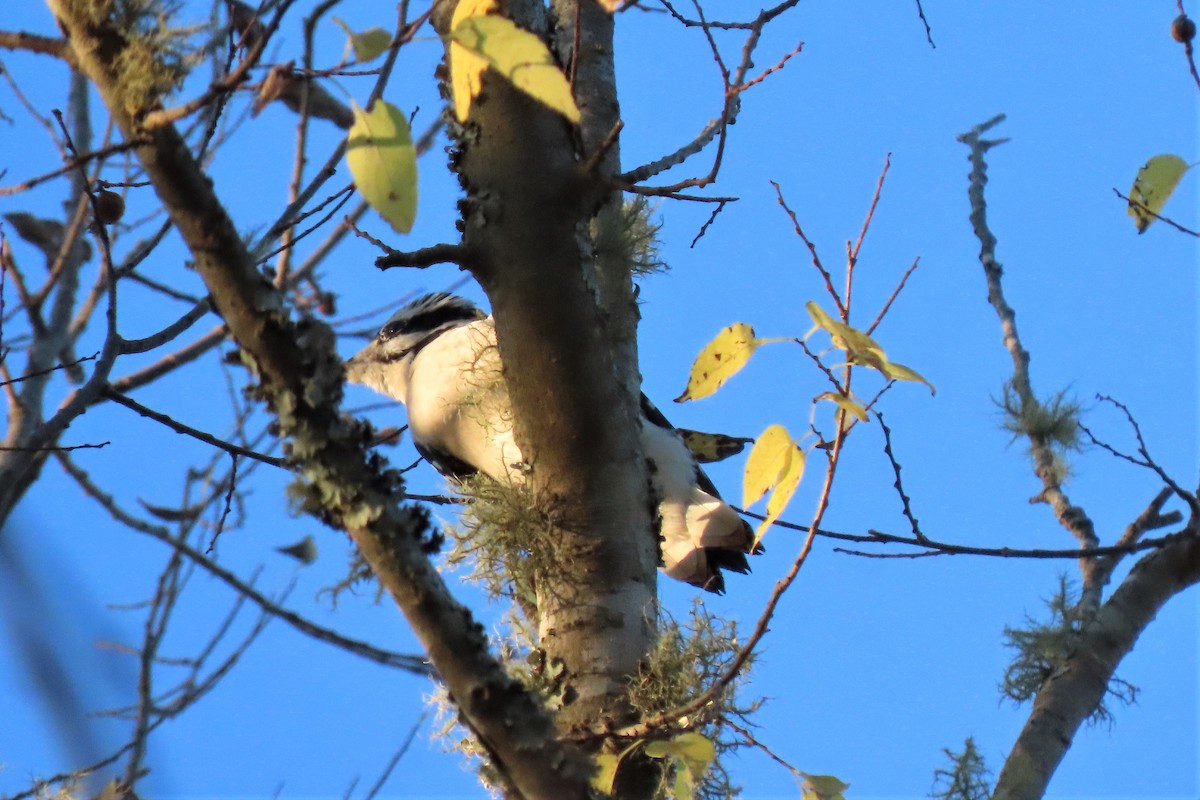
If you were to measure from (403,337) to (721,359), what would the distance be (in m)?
1.77

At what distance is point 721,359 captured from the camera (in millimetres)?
1337

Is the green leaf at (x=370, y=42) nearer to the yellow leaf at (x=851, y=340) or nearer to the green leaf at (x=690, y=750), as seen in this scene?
the yellow leaf at (x=851, y=340)

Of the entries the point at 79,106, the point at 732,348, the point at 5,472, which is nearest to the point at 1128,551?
the point at 732,348

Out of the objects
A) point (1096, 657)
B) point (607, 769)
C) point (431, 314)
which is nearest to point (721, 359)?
point (607, 769)

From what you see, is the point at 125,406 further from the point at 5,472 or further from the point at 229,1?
the point at 229,1

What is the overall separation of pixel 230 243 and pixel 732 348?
54 centimetres

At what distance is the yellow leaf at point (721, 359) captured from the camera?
1323 mm

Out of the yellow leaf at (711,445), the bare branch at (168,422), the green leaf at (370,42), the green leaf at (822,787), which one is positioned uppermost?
the yellow leaf at (711,445)

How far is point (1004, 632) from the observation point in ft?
8.70

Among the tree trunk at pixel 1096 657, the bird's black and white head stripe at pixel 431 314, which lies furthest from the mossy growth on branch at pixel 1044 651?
the bird's black and white head stripe at pixel 431 314

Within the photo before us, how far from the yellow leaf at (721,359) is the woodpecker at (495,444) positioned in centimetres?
92

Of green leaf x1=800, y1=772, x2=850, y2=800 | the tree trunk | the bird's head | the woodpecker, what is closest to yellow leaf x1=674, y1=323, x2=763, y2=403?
green leaf x1=800, y1=772, x2=850, y2=800

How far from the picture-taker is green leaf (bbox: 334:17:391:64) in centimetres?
98

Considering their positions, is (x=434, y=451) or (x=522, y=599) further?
(x=434, y=451)
